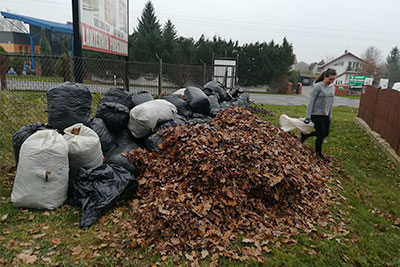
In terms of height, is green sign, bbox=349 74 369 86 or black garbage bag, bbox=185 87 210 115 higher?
green sign, bbox=349 74 369 86

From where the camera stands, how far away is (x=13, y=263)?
2264 mm

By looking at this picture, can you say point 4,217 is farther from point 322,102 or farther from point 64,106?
point 322,102

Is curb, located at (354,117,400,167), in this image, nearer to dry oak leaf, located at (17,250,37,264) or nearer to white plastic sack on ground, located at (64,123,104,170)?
white plastic sack on ground, located at (64,123,104,170)

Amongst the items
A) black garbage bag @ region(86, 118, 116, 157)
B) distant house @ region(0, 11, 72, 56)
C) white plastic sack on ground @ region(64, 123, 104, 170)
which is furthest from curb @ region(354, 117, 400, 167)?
distant house @ region(0, 11, 72, 56)

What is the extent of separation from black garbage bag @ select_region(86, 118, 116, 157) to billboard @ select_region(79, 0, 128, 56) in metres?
2.68

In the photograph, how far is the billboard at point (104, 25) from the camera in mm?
5949

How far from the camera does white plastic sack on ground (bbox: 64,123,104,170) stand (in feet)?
10.6

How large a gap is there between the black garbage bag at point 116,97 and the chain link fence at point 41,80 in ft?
4.33

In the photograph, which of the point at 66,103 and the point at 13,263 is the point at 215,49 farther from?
the point at 13,263

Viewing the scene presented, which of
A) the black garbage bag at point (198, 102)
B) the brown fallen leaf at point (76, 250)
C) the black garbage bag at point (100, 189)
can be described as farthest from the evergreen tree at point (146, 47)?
the brown fallen leaf at point (76, 250)

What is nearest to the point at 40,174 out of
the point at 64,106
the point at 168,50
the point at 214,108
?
the point at 64,106

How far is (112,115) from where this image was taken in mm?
4062

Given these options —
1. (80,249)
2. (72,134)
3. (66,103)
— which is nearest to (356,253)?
(80,249)

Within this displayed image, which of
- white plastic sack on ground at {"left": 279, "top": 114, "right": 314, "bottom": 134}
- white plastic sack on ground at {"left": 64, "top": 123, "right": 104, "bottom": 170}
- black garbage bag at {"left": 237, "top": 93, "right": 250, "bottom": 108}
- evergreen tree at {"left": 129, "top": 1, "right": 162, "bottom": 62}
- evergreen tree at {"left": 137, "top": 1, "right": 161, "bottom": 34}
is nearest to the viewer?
white plastic sack on ground at {"left": 64, "top": 123, "right": 104, "bottom": 170}
